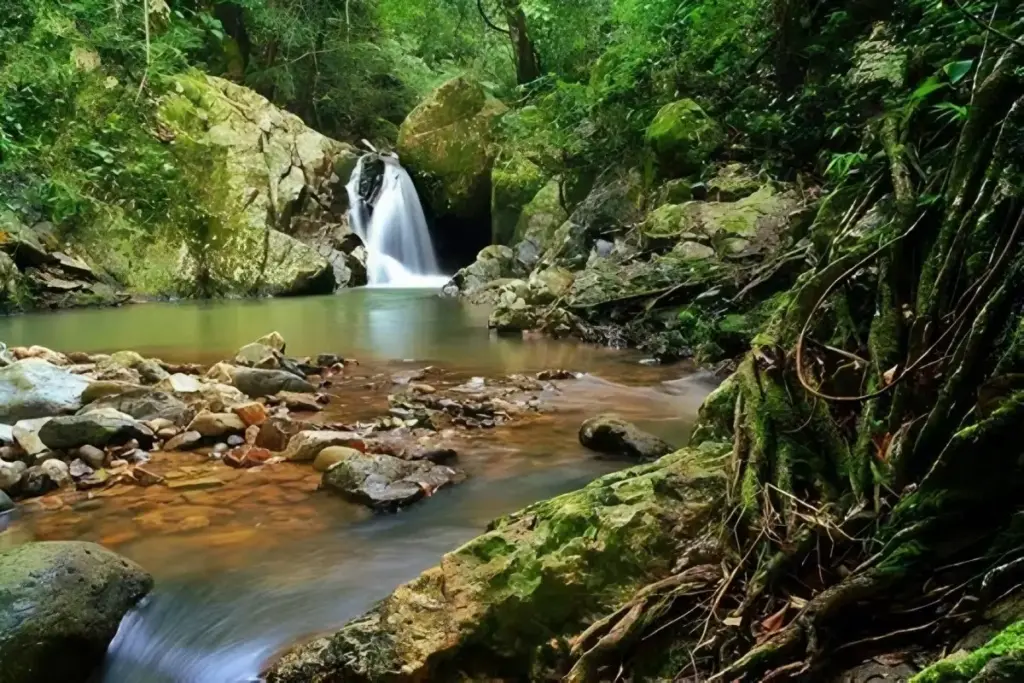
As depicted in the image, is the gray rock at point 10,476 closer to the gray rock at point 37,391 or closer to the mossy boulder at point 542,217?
the gray rock at point 37,391

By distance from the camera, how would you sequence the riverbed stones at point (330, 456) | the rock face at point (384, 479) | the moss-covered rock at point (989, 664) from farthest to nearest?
the riverbed stones at point (330, 456) → the rock face at point (384, 479) → the moss-covered rock at point (989, 664)

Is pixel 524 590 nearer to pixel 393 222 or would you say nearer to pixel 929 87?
pixel 929 87

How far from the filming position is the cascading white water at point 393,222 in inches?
871

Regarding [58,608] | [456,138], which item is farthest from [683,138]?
[456,138]

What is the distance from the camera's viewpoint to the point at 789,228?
28.3 feet

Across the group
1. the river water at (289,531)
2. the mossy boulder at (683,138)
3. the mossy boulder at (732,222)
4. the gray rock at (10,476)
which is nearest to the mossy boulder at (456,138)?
the mossy boulder at (683,138)

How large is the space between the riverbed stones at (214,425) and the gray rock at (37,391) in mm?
1367

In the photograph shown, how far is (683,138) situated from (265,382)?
742 centimetres

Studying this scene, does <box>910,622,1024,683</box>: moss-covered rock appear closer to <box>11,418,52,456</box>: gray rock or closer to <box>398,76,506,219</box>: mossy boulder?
<box>11,418,52,456</box>: gray rock

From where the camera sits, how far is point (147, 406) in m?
6.62

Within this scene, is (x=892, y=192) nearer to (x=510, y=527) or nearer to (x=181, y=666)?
(x=510, y=527)

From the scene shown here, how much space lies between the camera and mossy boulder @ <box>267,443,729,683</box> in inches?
105

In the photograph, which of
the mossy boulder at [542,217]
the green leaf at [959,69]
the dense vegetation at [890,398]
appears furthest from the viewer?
the mossy boulder at [542,217]

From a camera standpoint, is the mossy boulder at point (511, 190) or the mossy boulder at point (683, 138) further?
the mossy boulder at point (511, 190)
